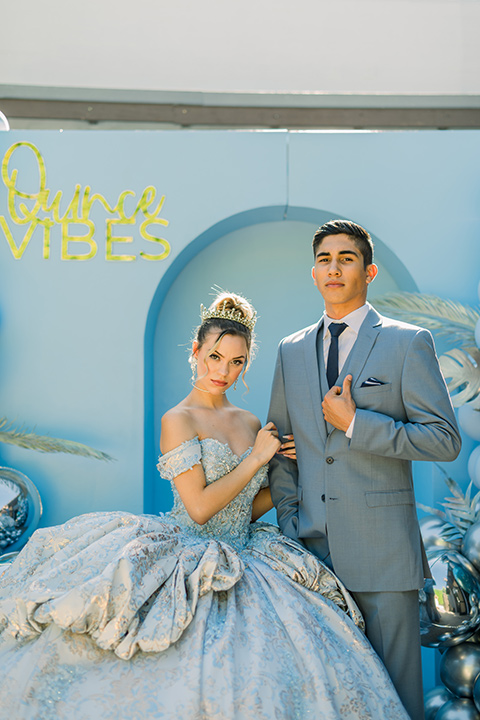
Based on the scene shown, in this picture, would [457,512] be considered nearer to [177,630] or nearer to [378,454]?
[378,454]

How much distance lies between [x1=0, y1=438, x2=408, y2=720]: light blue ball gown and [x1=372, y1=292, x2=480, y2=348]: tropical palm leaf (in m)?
1.96

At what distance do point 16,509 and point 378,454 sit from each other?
213cm

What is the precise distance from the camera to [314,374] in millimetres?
2607

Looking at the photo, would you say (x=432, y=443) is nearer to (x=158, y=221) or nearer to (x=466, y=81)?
(x=158, y=221)

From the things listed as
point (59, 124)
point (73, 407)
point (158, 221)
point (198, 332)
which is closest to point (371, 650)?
point (198, 332)

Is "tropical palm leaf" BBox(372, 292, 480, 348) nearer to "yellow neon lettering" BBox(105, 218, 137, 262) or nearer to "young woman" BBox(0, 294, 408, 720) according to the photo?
"yellow neon lettering" BBox(105, 218, 137, 262)

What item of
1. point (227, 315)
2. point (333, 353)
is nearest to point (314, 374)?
point (333, 353)

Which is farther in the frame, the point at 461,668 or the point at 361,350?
the point at 461,668

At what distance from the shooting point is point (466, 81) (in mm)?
5496

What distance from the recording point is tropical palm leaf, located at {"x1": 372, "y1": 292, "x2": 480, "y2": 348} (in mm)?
3912

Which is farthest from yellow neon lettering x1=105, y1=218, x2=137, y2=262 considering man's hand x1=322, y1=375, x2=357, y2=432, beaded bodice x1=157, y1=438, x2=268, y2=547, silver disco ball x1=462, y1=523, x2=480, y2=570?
silver disco ball x1=462, y1=523, x2=480, y2=570

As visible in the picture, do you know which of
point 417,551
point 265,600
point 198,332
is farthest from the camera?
point 198,332

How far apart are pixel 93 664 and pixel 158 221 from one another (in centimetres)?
278

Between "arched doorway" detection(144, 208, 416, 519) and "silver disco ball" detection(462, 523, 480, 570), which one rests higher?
"arched doorway" detection(144, 208, 416, 519)
